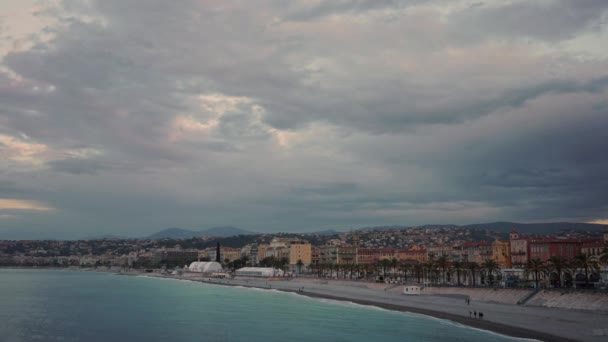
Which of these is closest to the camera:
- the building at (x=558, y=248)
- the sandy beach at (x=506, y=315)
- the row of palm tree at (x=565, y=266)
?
the sandy beach at (x=506, y=315)

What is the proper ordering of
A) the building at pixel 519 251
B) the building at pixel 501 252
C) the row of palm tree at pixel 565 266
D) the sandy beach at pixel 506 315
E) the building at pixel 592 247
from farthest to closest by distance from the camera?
the building at pixel 501 252 → the building at pixel 519 251 → the building at pixel 592 247 → the row of palm tree at pixel 565 266 → the sandy beach at pixel 506 315

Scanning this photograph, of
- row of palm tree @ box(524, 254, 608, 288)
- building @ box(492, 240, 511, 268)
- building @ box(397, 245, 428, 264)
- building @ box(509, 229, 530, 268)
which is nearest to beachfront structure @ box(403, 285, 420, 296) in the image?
row of palm tree @ box(524, 254, 608, 288)

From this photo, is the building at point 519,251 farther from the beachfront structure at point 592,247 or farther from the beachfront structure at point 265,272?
the beachfront structure at point 265,272

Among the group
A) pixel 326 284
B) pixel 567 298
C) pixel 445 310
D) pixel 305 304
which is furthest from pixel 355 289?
pixel 567 298

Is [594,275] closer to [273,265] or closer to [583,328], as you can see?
[583,328]

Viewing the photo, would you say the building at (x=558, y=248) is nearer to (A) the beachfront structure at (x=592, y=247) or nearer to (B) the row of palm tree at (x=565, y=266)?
(A) the beachfront structure at (x=592, y=247)

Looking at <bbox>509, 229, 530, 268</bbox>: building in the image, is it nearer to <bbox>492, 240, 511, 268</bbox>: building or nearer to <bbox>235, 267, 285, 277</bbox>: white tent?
<bbox>492, 240, 511, 268</bbox>: building

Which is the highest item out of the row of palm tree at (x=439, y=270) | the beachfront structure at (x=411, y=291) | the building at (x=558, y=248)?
the building at (x=558, y=248)

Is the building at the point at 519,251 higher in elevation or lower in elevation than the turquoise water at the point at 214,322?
higher

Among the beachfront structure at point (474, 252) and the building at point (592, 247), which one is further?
the beachfront structure at point (474, 252)

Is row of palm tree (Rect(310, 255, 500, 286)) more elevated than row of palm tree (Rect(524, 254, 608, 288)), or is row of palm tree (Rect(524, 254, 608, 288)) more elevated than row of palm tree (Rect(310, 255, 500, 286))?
row of palm tree (Rect(524, 254, 608, 288))

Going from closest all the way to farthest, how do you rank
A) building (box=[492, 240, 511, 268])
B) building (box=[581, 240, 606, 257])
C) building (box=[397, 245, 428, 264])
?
1. building (box=[581, 240, 606, 257])
2. building (box=[492, 240, 511, 268])
3. building (box=[397, 245, 428, 264])

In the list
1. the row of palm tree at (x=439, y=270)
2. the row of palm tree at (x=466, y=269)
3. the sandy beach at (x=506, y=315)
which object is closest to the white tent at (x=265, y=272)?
the row of palm tree at (x=466, y=269)

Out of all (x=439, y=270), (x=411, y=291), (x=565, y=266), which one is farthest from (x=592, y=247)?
(x=411, y=291)
